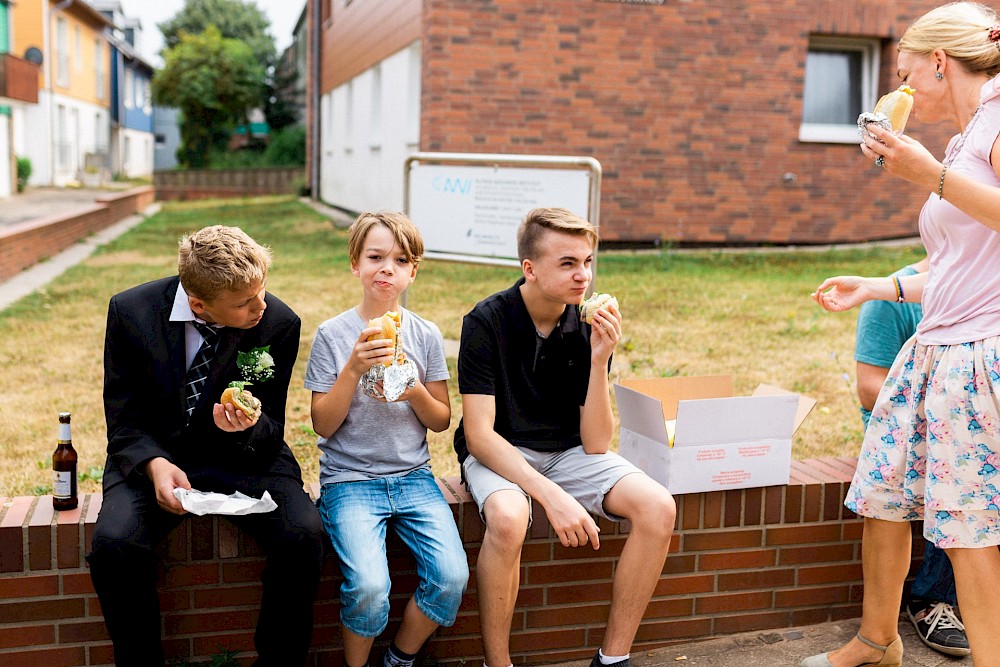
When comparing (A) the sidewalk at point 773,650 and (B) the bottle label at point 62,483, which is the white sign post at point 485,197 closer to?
(A) the sidewalk at point 773,650

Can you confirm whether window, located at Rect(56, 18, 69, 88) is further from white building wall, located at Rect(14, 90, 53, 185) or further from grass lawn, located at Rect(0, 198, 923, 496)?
grass lawn, located at Rect(0, 198, 923, 496)

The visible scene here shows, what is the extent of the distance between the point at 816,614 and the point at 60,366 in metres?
5.33

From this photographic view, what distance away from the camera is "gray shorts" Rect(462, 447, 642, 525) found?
9.48 ft

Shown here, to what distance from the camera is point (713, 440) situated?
3107 millimetres

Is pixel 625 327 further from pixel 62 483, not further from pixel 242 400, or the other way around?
pixel 62 483

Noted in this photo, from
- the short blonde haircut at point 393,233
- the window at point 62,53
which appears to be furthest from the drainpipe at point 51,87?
the short blonde haircut at point 393,233

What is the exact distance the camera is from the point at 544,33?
475 inches

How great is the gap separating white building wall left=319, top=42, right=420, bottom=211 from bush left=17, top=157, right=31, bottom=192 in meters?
8.95

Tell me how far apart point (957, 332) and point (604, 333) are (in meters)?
0.96

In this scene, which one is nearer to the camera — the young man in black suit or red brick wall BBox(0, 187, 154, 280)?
the young man in black suit

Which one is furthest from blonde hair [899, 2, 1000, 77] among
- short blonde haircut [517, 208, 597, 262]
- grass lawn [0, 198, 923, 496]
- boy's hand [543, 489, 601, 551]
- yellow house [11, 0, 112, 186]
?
yellow house [11, 0, 112, 186]

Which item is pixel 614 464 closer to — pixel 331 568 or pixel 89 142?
pixel 331 568

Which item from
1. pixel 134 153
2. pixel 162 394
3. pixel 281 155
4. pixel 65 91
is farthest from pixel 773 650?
pixel 134 153

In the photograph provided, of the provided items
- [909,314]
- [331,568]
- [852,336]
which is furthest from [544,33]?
[331,568]
